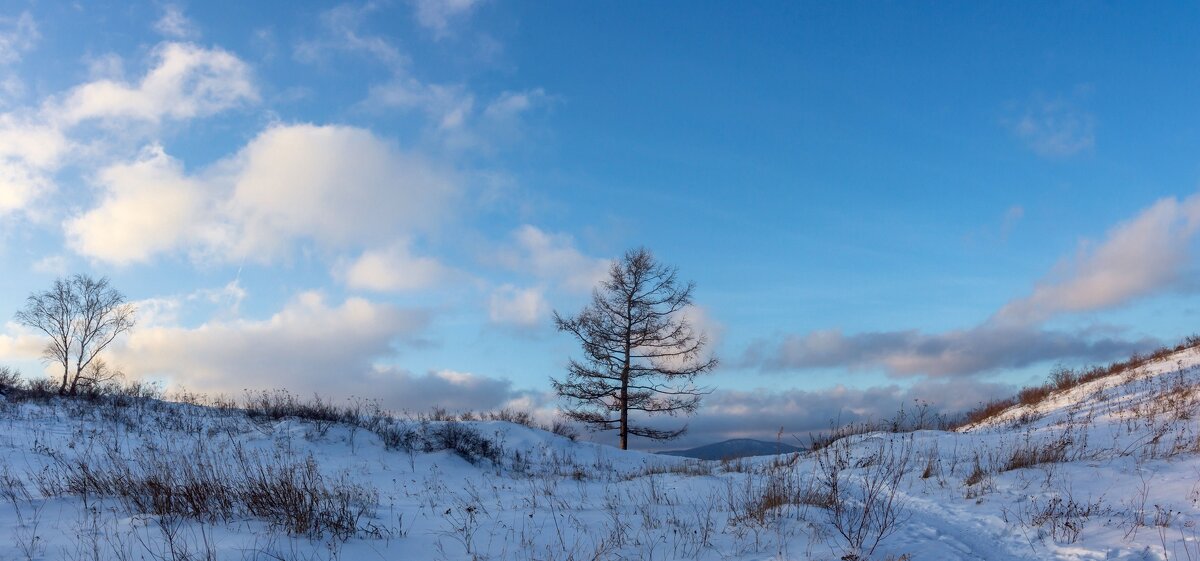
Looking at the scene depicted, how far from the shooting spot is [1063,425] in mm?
15938

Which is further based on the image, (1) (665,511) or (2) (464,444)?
(2) (464,444)

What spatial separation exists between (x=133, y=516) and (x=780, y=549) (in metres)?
6.15

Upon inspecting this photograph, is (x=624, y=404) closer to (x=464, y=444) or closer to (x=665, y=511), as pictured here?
(x=464, y=444)

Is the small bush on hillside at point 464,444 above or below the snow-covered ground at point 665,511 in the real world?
below

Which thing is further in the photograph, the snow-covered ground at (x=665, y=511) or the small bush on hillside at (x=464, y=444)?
the small bush on hillside at (x=464, y=444)

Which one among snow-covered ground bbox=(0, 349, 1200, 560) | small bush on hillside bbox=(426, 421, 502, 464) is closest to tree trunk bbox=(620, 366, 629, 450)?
small bush on hillside bbox=(426, 421, 502, 464)

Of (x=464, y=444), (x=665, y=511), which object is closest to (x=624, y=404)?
(x=464, y=444)

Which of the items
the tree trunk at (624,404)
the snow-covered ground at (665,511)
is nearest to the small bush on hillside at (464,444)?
the snow-covered ground at (665,511)

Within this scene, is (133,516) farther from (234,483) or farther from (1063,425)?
(1063,425)

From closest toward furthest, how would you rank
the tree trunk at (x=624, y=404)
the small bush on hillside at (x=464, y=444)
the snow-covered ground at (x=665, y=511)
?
1. the snow-covered ground at (x=665, y=511)
2. the small bush on hillside at (x=464, y=444)
3. the tree trunk at (x=624, y=404)

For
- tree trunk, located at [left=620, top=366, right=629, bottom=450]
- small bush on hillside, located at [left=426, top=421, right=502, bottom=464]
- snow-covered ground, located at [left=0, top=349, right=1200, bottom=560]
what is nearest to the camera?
snow-covered ground, located at [left=0, top=349, right=1200, bottom=560]

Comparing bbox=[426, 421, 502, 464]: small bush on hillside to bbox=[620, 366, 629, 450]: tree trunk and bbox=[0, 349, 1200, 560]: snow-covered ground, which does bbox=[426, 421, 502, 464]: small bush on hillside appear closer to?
bbox=[0, 349, 1200, 560]: snow-covered ground

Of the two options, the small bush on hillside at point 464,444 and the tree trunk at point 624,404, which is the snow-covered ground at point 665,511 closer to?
the small bush on hillside at point 464,444

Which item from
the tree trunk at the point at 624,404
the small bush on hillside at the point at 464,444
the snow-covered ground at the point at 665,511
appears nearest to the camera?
the snow-covered ground at the point at 665,511
